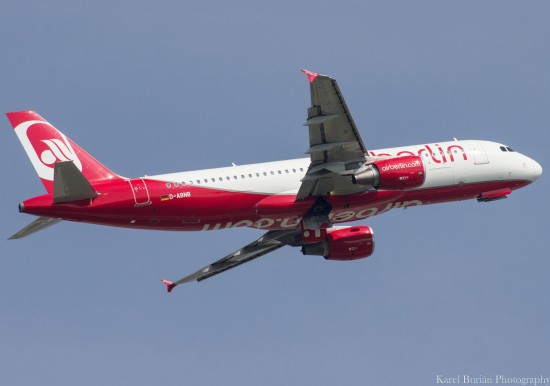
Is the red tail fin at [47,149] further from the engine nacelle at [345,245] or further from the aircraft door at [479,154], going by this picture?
the aircraft door at [479,154]

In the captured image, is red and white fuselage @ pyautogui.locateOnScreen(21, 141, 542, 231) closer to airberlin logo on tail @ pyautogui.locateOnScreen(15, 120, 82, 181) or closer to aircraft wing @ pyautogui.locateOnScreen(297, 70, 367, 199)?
aircraft wing @ pyautogui.locateOnScreen(297, 70, 367, 199)

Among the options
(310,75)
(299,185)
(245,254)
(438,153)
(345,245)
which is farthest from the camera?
(245,254)

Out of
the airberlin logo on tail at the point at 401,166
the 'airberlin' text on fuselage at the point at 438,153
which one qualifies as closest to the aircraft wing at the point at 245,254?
the 'airberlin' text on fuselage at the point at 438,153

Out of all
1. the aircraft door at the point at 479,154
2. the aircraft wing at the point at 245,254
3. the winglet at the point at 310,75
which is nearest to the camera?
the winglet at the point at 310,75

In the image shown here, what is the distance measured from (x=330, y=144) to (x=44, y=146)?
48.6 feet

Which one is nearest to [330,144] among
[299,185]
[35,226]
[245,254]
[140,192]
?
[299,185]

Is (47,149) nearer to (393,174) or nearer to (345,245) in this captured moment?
(393,174)

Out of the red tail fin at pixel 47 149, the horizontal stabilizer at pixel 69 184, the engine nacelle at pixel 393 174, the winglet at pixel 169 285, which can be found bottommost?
the winglet at pixel 169 285

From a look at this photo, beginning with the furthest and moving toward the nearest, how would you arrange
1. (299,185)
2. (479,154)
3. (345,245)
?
(345,245), (479,154), (299,185)

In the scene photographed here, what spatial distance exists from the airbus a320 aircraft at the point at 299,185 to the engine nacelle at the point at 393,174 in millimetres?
53

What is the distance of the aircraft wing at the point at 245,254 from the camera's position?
7131 cm

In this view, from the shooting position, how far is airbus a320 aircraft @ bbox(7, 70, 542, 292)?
58969 mm

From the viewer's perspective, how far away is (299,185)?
65250 mm

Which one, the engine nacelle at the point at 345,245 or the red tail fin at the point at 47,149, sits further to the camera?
the engine nacelle at the point at 345,245
